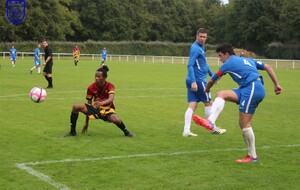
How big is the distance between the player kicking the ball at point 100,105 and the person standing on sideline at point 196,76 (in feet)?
3.93

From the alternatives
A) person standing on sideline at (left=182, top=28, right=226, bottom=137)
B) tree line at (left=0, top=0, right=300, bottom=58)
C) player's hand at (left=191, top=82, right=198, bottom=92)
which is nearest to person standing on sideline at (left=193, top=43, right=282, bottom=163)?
player's hand at (left=191, top=82, right=198, bottom=92)

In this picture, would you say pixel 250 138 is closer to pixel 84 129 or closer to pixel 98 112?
pixel 98 112

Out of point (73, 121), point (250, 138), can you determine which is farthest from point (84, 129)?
point (250, 138)

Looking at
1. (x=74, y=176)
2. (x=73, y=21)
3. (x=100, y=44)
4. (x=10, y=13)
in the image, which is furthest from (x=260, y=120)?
(x=73, y=21)

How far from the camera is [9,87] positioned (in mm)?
21922

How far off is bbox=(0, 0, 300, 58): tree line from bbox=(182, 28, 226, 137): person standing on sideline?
71.7 metres

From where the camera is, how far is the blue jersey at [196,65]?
1013 centimetres

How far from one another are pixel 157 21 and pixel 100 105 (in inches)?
3767

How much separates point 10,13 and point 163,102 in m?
12.3

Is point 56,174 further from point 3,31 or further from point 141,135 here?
point 3,31

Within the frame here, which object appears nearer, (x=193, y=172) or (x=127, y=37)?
(x=193, y=172)

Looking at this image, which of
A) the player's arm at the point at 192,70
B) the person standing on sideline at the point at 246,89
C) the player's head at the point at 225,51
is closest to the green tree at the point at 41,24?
the player's arm at the point at 192,70

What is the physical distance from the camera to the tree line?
82312mm

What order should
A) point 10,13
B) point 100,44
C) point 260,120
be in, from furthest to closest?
point 100,44 < point 10,13 < point 260,120
